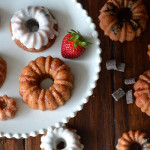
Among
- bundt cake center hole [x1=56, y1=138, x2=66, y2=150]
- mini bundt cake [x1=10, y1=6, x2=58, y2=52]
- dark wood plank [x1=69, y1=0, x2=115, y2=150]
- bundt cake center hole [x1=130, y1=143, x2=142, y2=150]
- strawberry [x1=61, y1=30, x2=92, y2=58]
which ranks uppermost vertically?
mini bundt cake [x1=10, y1=6, x2=58, y2=52]

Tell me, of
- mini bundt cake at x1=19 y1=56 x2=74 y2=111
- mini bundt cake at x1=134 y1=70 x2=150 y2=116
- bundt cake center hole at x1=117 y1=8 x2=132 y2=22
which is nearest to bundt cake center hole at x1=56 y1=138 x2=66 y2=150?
mini bundt cake at x1=19 y1=56 x2=74 y2=111

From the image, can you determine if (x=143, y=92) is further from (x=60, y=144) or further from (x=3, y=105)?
(x=3, y=105)

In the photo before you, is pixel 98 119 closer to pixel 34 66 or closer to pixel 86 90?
Answer: pixel 86 90

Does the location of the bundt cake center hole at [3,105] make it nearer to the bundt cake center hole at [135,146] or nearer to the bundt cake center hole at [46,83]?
the bundt cake center hole at [46,83]

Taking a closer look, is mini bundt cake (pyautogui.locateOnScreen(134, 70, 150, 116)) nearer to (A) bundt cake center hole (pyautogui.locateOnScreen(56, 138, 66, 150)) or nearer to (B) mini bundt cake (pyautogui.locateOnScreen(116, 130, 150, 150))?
(B) mini bundt cake (pyautogui.locateOnScreen(116, 130, 150, 150))

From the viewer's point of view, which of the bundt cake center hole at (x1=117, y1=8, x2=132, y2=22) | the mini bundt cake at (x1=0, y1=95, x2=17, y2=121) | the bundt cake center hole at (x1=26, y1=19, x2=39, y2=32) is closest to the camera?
the mini bundt cake at (x1=0, y1=95, x2=17, y2=121)
